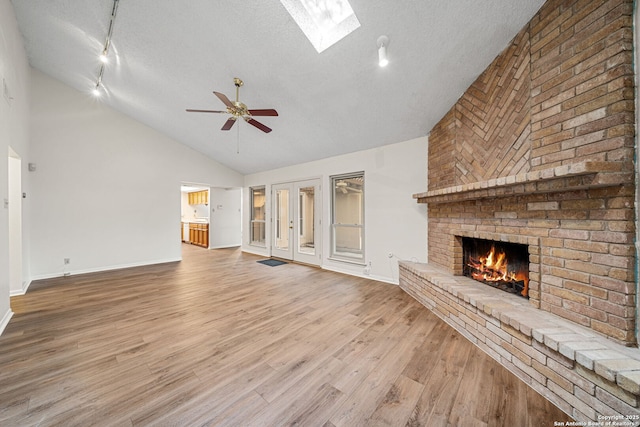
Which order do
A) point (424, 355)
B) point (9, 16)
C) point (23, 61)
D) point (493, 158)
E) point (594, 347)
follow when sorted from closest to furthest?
1. point (594, 347)
2. point (424, 355)
3. point (493, 158)
4. point (9, 16)
5. point (23, 61)

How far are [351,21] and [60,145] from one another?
5642 mm

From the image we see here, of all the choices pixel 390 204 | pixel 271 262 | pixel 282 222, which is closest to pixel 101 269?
pixel 271 262

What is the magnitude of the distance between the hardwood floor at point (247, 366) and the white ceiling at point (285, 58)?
2800 mm

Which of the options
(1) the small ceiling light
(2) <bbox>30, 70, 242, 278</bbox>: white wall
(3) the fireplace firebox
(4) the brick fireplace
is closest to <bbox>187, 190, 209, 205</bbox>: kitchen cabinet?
(2) <bbox>30, 70, 242, 278</bbox>: white wall

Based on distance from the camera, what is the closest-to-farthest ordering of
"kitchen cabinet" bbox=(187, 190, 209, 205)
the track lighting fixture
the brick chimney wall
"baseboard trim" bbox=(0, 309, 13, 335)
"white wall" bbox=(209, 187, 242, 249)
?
the brick chimney wall < "baseboard trim" bbox=(0, 309, 13, 335) < the track lighting fixture < "white wall" bbox=(209, 187, 242, 249) < "kitchen cabinet" bbox=(187, 190, 209, 205)

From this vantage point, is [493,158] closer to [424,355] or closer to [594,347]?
[594,347]

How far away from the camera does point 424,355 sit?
199 centimetres

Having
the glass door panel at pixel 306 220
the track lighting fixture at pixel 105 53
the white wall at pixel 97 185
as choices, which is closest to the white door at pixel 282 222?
the glass door panel at pixel 306 220

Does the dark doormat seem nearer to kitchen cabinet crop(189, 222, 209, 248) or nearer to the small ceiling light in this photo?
kitchen cabinet crop(189, 222, 209, 248)

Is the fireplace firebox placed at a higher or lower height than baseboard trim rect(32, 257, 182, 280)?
higher

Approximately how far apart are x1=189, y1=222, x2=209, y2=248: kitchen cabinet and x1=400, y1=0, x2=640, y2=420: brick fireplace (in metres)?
7.53

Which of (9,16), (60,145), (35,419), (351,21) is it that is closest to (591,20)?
(351,21)

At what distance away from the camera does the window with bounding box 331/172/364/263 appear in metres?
4.72

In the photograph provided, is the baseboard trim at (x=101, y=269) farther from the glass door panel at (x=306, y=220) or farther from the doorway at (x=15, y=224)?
the glass door panel at (x=306, y=220)
